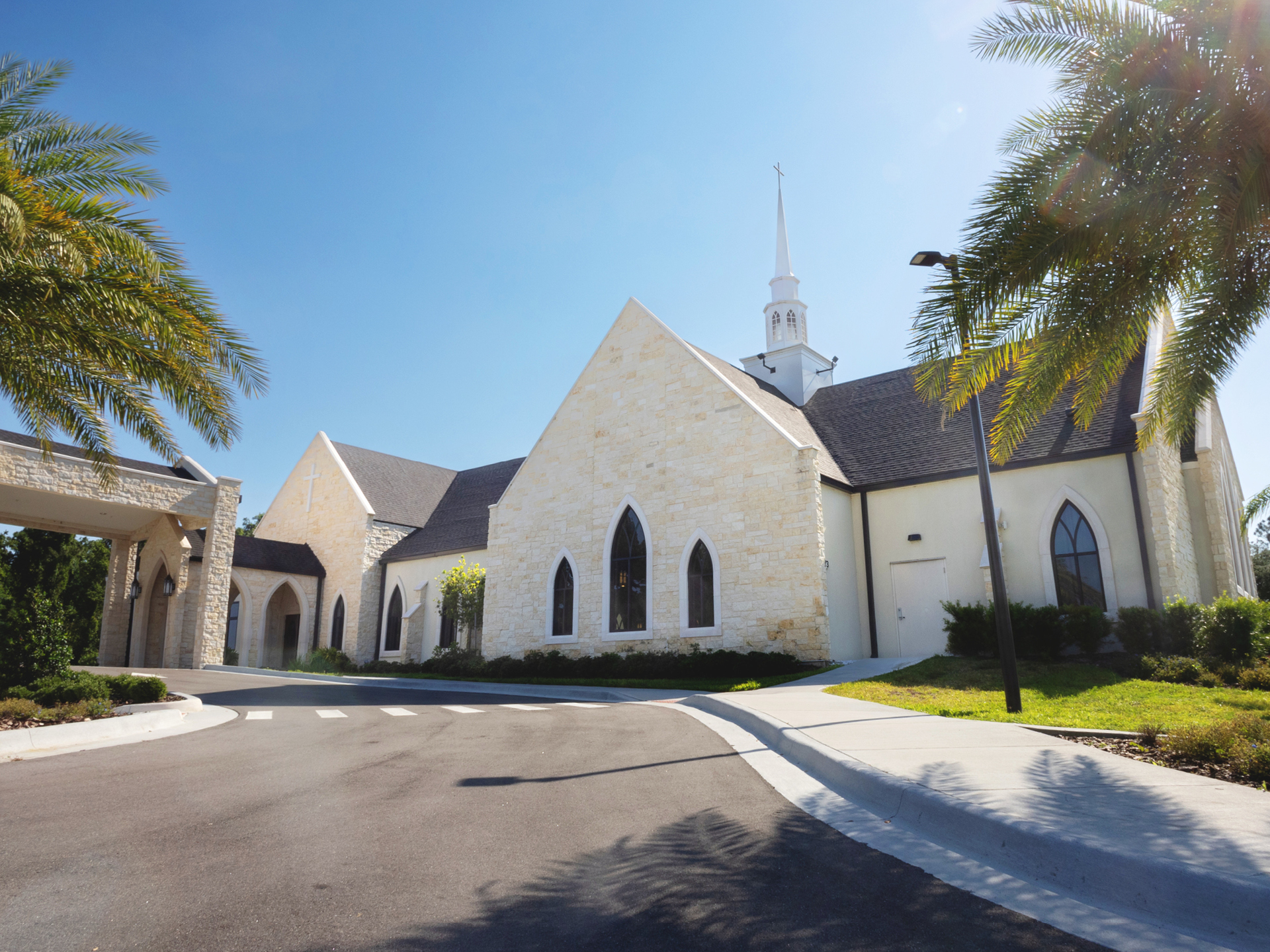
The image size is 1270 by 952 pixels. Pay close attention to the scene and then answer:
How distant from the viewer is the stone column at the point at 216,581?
28.0 meters

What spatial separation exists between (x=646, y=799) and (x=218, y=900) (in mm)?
3151

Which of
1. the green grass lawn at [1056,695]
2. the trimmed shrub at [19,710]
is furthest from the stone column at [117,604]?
the green grass lawn at [1056,695]

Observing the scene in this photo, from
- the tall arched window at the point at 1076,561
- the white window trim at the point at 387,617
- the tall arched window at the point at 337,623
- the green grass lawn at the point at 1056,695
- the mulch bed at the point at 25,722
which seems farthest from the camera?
the tall arched window at the point at 337,623

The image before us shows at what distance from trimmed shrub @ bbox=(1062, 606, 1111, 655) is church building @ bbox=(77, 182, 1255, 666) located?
1.50 meters

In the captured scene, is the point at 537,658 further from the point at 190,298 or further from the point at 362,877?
the point at 362,877

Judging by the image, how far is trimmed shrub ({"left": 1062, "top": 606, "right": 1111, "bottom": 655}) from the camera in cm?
1700

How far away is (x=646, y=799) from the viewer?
20.8 ft

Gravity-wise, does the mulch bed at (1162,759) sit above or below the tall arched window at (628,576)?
below

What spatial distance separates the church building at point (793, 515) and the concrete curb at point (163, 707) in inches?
460

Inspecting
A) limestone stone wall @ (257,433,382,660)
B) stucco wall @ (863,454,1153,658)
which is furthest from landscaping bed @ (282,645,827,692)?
limestone stone wall @ (257,433,382,660)

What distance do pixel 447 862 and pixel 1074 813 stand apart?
3683mm

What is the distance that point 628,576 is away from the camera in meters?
23.6

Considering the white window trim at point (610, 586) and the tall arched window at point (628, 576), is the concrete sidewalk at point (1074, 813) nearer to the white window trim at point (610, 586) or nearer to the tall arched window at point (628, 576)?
the white window trim at point (610, 586)

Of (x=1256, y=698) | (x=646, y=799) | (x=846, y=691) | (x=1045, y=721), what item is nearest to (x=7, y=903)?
(x=646, y=799)
